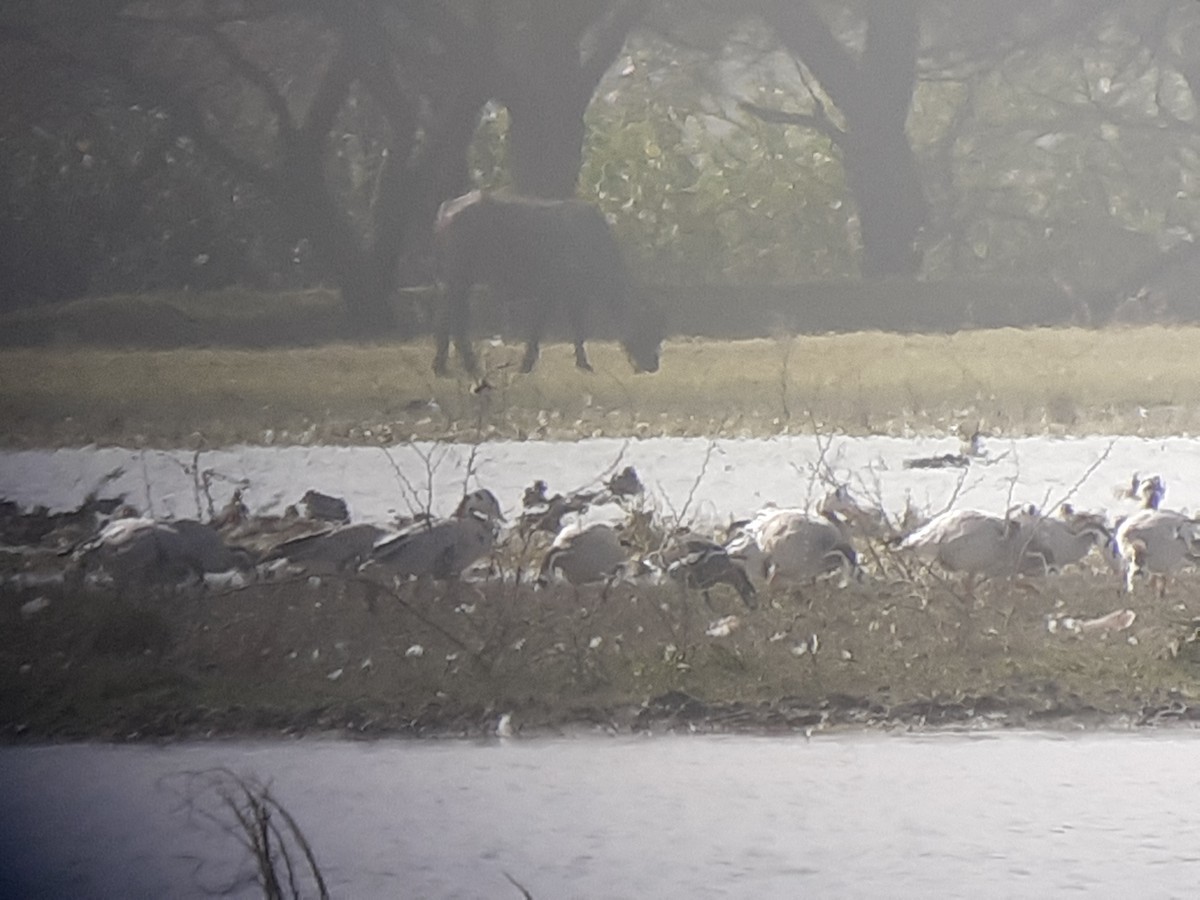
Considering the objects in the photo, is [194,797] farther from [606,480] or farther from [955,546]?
[955,546]

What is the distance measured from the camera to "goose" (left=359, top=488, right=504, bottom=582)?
12.4 ft

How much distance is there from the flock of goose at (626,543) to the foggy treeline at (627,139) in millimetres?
302

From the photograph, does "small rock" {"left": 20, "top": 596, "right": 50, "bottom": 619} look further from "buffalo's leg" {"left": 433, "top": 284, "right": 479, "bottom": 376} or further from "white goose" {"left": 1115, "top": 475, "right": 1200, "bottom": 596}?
"white goose" {"left": 1115, "top": 475, "right": 1200, "bottom": 596}

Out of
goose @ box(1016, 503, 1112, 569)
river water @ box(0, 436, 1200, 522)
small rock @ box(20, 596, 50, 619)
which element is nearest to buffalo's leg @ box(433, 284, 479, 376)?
river water @ box(0, 436, 1200, 522)

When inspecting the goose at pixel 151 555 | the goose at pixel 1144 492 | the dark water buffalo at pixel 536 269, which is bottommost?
the goose at pixel 151 555

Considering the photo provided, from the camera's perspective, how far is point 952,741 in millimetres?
3762

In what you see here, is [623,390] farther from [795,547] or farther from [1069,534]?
[1069,534]

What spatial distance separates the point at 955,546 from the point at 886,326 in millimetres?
328

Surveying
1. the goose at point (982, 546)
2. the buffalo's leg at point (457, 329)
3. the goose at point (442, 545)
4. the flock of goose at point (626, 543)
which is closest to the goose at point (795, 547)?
the flock of goose at point (626, 543)

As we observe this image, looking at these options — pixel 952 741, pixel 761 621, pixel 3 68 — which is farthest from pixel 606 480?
pixel 3 68

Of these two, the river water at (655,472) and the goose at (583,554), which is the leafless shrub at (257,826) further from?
the goose at (583,554)

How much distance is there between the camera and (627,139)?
3812 millimetres

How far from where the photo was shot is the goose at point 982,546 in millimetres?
3781

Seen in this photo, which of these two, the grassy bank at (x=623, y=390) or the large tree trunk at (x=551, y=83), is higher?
the large tree trunk at (x=551, y=83)
